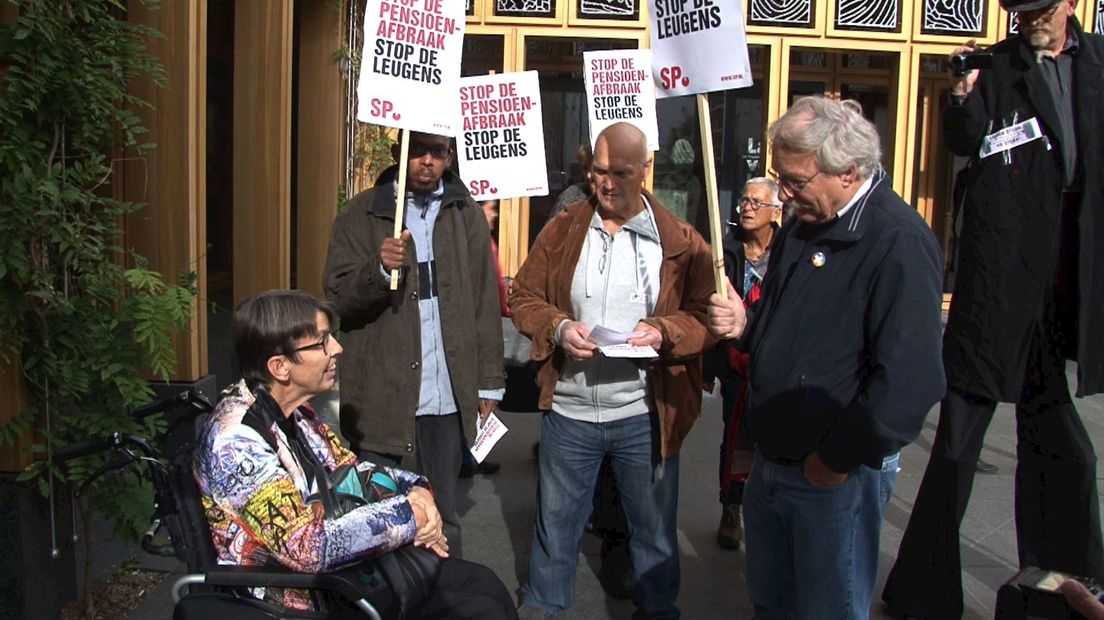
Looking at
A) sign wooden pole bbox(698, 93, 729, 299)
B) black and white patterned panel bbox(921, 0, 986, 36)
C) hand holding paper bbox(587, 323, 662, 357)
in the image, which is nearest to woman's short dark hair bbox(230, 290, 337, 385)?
hand holding paper bbox(587, 323, 662, 357)

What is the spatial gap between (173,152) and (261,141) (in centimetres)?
187

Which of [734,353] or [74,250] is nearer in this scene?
[74,250]

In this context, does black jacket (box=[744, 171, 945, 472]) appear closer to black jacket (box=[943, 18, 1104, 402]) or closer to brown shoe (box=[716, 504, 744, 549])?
black jacket (box=[943, 18, 1104, 402])

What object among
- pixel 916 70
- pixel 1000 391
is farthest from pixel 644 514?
pixel 916 70

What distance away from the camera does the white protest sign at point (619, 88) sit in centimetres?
721

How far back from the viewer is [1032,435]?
4.18 meters

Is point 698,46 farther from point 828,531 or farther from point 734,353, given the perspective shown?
point 828,531

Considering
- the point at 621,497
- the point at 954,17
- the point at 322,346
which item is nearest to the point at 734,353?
the point at 621,497

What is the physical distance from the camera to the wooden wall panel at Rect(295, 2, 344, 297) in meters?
8.72

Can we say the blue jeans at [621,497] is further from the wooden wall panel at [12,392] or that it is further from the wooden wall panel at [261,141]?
the wooden wall panel at [261,141]

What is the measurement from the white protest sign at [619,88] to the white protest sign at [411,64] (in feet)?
9.61

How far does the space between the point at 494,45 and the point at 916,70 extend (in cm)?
459

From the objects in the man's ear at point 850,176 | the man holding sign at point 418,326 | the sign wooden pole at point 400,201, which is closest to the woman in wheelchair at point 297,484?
the sign wooden pole at point 400,201

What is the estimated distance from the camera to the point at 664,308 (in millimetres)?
4012
